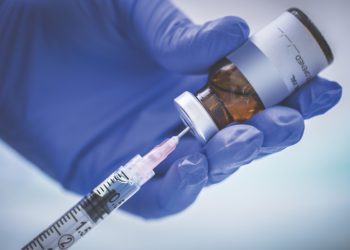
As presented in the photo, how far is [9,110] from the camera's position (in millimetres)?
1215

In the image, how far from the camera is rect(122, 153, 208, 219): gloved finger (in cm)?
88

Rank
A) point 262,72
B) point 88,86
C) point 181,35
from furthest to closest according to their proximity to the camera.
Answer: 1. point 88,86
2. point 181,35
3. point 262,72

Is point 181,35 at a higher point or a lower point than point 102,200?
higher

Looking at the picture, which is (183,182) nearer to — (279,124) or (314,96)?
(279,124)

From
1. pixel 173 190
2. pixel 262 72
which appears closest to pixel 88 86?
pixel 173 190

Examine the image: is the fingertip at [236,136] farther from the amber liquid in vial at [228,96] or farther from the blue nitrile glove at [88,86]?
the blue nitrile glove at [88,86]

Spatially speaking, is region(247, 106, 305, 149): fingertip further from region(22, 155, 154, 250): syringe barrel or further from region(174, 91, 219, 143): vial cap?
region(22, 155, 154, 250): syringe barrel

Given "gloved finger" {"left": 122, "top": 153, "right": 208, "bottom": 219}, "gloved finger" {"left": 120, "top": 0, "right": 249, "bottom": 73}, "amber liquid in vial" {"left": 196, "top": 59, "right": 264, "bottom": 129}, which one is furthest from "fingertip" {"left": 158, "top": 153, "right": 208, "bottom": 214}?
"gloved finger" {"left": 120, "top": 0, "right": 249, "bottom": 73}

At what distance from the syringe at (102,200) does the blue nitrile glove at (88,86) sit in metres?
0.17

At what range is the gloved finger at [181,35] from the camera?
0.90 meters

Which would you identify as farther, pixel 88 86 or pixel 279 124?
pixel 88 86

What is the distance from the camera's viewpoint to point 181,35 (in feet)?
3.28

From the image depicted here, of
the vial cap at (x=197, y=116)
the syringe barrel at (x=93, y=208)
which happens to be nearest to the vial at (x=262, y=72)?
the vial cap at (x=197, y=116)

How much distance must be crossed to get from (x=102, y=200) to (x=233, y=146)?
1.14ft
